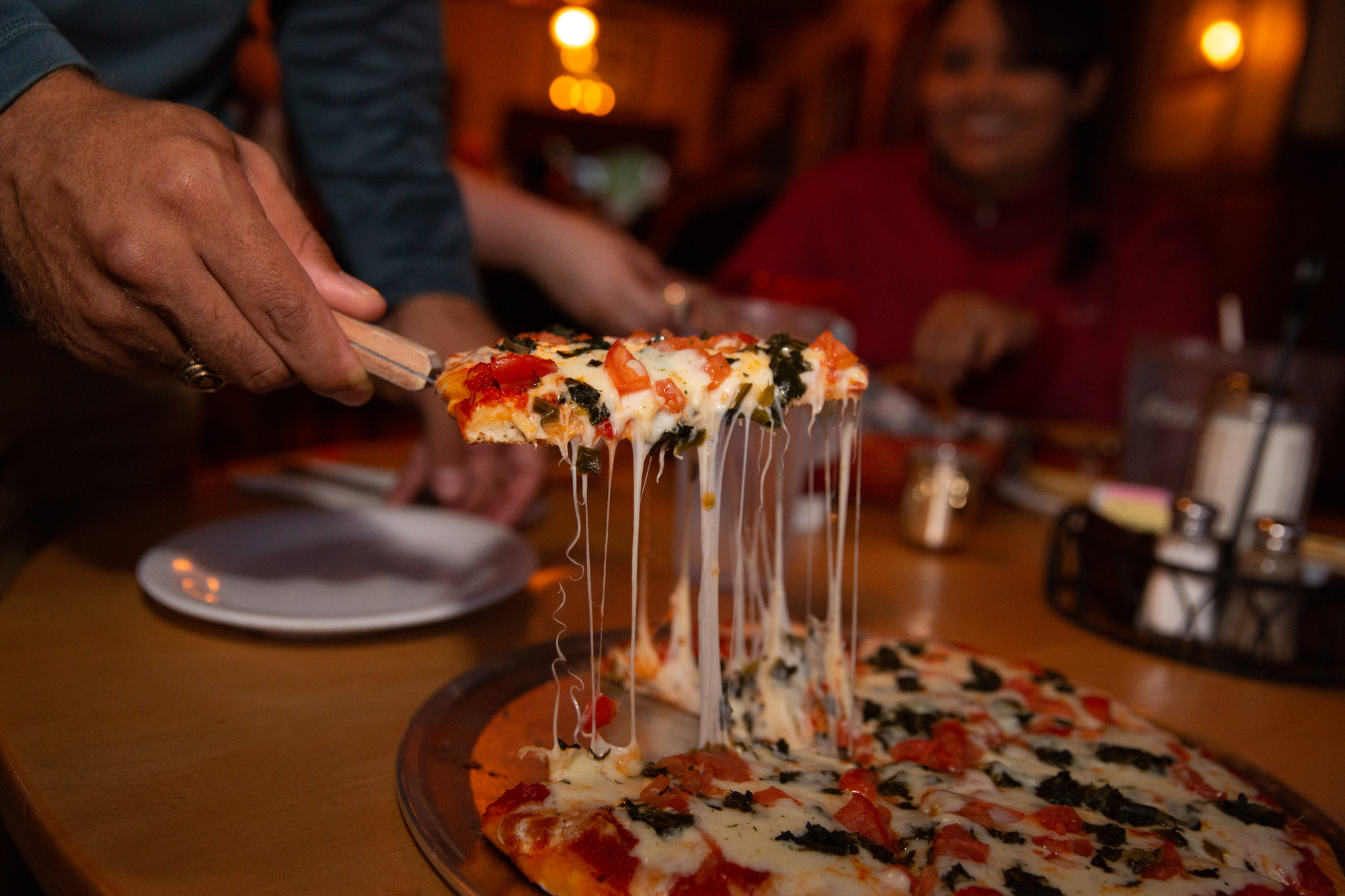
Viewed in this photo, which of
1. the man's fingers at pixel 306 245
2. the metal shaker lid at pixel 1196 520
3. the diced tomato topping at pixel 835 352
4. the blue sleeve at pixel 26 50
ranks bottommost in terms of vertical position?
the metal shaker lid at pixel 1196 520

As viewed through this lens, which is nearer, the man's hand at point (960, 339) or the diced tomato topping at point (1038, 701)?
the diced tomato topping at point (1038, 701)

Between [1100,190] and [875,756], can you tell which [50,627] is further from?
[1100,190]

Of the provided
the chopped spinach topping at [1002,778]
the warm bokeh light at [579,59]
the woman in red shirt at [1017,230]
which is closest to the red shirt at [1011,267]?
the woman in red shirt at [1017,230]

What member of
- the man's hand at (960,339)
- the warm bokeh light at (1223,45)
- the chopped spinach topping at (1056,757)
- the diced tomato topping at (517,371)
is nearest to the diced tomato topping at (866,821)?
the chopped spinach topping at (1056,757)

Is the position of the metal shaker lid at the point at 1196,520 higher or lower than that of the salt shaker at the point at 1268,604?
higher

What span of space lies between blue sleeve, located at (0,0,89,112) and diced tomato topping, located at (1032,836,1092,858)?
1.15m

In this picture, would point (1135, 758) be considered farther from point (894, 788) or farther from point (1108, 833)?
point (894, 788)

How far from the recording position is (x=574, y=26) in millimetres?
10297

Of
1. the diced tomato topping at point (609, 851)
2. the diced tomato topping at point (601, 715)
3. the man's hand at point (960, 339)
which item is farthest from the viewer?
the man's hand at point (960, 339)

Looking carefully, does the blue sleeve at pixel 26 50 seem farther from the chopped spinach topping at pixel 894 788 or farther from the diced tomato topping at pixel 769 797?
the chopped spinach topping at pixel 894 788

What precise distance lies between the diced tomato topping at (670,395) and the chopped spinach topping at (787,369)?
0.11 metres

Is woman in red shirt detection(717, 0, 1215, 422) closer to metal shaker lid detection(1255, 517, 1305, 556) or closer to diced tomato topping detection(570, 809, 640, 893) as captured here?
metal shaker lid detection(1255, 517, 1305, 556)

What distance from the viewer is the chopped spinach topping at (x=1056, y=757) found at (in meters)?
0.90

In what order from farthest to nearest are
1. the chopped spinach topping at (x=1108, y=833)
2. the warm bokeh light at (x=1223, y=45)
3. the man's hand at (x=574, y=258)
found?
1. the warm bokeh light at (x=1223, y=45)
2. the man's hand at (x=574, y=258)
3. the chopped spinach topping at (x=1108, y=833)
